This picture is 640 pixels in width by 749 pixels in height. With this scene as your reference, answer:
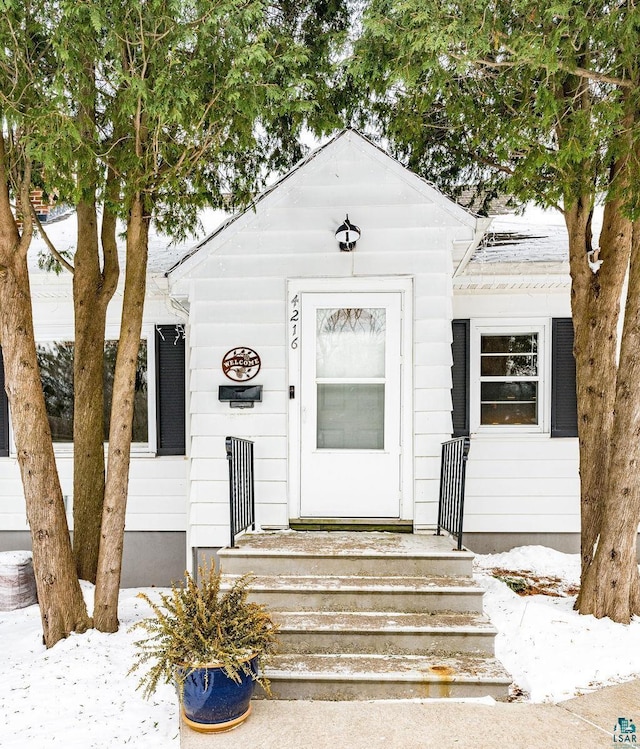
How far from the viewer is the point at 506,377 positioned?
589 centimetres

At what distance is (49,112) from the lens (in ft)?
12.0

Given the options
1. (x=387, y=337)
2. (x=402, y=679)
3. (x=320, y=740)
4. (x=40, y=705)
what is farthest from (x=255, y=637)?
(x=387, y=337)

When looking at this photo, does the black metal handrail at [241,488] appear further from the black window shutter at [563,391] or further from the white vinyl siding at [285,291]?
the black window shutter at [563,391]

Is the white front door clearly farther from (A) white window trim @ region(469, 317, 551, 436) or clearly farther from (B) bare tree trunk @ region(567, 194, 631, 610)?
(A) white window trim @ region(469, 317, 551, 436)

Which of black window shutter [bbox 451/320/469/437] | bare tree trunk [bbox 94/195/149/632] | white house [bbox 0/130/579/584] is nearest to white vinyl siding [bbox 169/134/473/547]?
white house [bbox 0/130/579/584]

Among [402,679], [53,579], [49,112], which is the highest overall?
[49,112]

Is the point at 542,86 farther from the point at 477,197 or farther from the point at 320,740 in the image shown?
the point at 320,740

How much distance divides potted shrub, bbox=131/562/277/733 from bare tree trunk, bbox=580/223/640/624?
2.58 meters

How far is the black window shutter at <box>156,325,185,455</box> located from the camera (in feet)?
19.7

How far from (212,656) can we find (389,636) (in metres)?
1.18

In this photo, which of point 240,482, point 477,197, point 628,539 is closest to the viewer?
point 628,539

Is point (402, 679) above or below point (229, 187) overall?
below

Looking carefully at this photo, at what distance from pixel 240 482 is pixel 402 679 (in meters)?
1.90

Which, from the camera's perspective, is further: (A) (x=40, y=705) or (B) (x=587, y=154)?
(B) (x=587, y=154)
